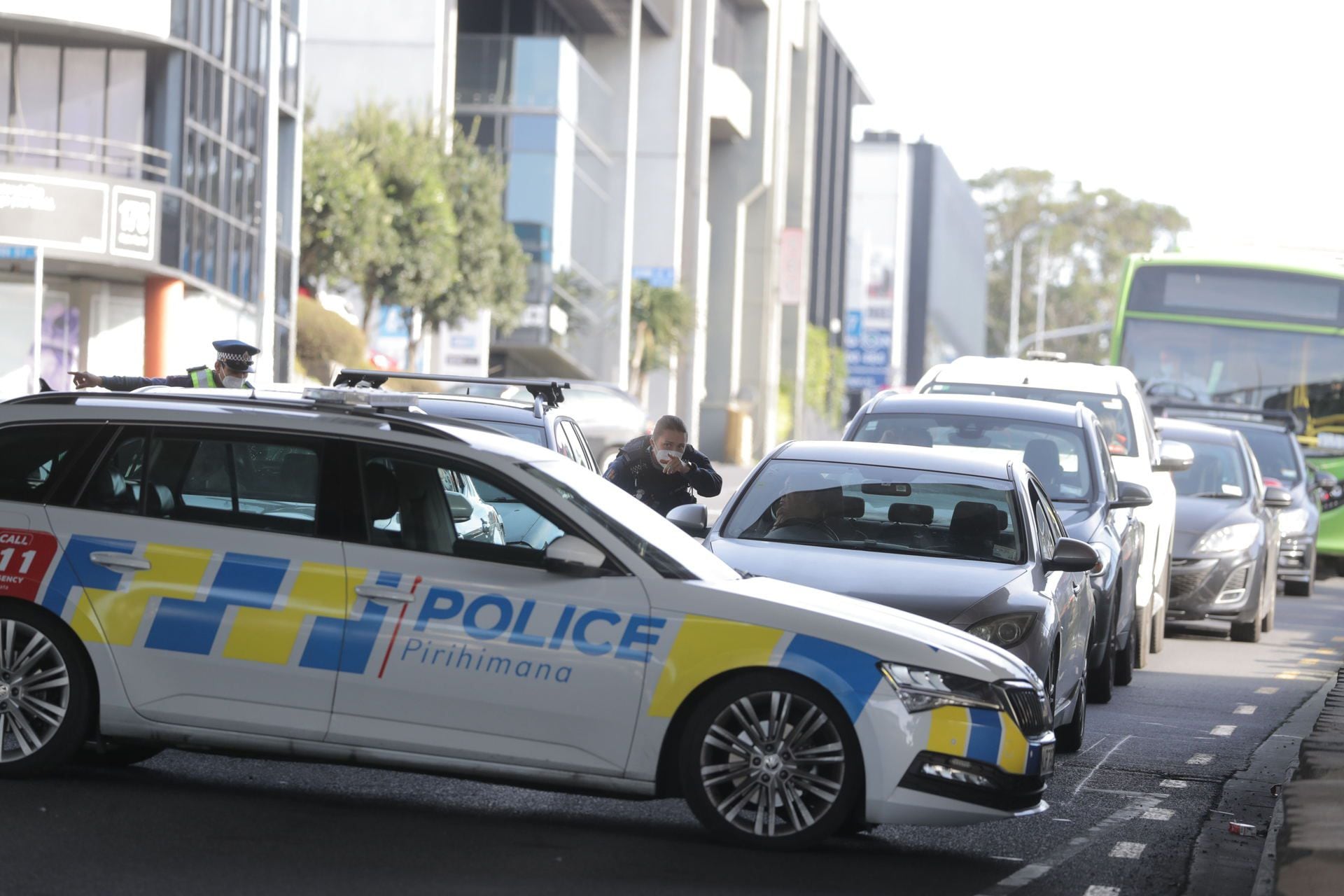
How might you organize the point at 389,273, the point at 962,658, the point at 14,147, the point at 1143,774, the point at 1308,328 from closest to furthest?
the point at 962,658 < the point at 1143,774 < the point at 1308,328 < the point at 14,147 < the point at 389,273

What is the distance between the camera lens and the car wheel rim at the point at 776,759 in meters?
7.40

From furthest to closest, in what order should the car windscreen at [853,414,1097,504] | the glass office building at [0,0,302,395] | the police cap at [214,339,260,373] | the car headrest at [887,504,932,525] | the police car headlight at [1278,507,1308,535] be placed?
1. the glass office building at [0,0,302,395]
2. the police car headlight at [1278,507,1308,535]
3. the police cap at [214,339,260,373]
4. the car windscreen at [853,414,1097,504]
5. the car headrest at [887,504,932,525]

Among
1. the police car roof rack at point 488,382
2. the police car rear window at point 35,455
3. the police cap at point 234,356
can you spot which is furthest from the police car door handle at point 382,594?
the police cap at point 234,356

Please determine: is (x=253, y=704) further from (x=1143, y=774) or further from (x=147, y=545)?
(x=1143, y=774)

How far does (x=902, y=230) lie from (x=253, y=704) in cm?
9899

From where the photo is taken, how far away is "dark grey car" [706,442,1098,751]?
9352 mm

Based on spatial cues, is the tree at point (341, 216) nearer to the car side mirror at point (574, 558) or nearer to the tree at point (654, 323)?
the tree at point (654, 323)

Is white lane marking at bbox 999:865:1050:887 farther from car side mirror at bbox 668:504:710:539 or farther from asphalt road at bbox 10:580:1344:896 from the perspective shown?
car side mirror at bbox 668:504:710:539

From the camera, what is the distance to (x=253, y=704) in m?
7.75

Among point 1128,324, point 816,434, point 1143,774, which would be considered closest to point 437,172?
point 1128,324

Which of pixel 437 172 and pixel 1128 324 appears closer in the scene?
pixel 1128 324

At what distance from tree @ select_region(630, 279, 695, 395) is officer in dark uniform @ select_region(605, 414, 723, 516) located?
44393 millimetres

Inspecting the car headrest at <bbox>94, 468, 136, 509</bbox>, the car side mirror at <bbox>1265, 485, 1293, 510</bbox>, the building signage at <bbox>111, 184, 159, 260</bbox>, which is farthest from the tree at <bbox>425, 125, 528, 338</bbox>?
the car headrest at <bbox>94, 468, 136, 509</bbox>

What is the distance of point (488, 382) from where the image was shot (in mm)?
12992
